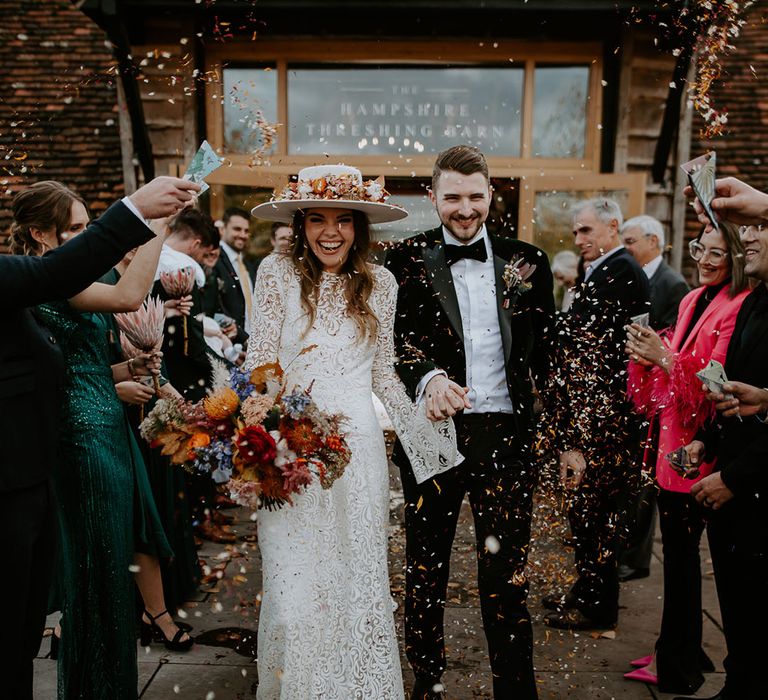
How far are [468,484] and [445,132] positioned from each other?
6.24 m

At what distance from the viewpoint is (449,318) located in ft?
10.7

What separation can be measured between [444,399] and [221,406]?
2.93 ft

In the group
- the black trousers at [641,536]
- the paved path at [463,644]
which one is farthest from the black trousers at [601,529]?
the black trousers at [641,536]

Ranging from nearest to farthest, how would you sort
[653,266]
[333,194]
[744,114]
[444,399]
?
[444,399] < [333,194] < [653,266] < [744,114]

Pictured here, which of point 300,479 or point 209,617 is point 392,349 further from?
point 209,617

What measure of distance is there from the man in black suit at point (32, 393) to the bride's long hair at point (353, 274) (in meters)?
0.79

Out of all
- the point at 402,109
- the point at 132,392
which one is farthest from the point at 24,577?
the point at 402,109

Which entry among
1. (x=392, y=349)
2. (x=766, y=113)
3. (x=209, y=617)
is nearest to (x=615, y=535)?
(x=392, y=349)

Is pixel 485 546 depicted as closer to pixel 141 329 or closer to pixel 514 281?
pixel 514 281

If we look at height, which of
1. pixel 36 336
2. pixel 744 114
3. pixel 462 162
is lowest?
pixel 36 336

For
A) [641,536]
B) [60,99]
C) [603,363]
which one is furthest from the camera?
[60,99]

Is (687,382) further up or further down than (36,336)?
further down

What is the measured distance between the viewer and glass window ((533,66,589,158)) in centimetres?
857

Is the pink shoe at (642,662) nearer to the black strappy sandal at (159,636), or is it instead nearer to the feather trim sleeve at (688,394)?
the feather trim sleeve at (688,394)
